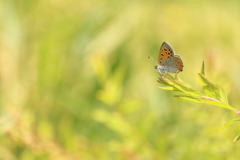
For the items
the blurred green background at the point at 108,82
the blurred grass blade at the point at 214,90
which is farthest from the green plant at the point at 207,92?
the blurred green background at the point at 108,82

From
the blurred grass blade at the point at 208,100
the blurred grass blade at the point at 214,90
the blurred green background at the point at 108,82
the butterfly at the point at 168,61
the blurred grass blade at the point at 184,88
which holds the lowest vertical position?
the blurred grass blade at the point at 208,100

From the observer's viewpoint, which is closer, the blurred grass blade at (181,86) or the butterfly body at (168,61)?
the blurred grass blade at (181,86)

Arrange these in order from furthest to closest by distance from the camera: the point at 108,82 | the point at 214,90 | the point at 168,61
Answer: the point at 108,82 < the point at 168,61 < the point at 214,90

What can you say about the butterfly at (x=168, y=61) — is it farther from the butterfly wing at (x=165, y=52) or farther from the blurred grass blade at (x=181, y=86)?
the blurred grass blade at (x=181, y=86)

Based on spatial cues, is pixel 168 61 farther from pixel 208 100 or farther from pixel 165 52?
pixel 208 100

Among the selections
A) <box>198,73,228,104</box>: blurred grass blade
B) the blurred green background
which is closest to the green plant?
<box>198,73,228,104</box>: blurred grass blade

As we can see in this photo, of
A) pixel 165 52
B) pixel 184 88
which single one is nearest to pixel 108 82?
pixel 165 52

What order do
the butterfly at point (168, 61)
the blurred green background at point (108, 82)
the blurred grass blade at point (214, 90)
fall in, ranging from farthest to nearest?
the blurred green background at point (108, 82) < the butterfly at point (168, 61) < the blurred grass blade at point (214, 90)
